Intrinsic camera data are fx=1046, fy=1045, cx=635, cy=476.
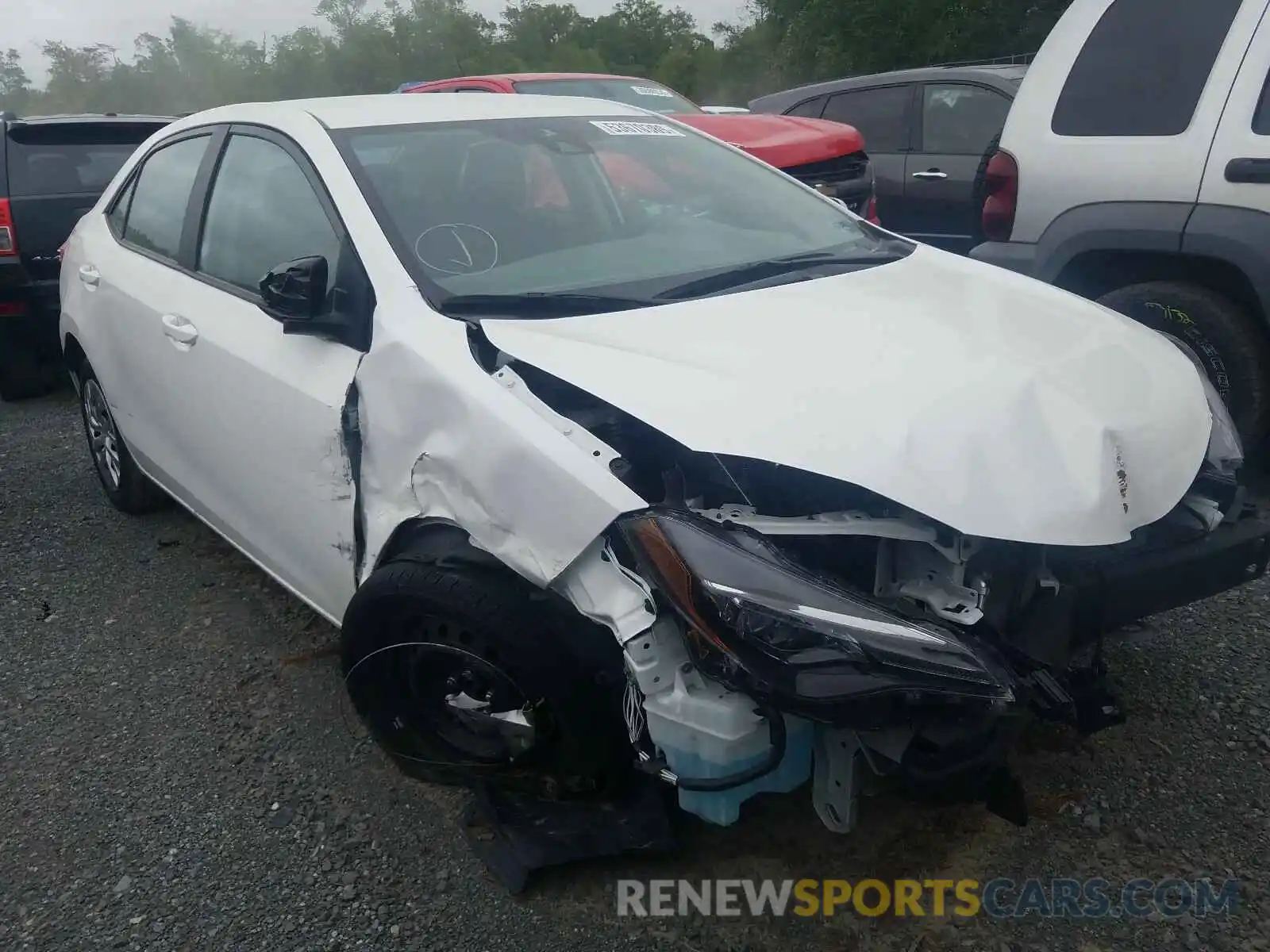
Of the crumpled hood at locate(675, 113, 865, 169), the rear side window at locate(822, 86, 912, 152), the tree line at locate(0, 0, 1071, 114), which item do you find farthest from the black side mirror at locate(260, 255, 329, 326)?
the tree line at locate(0, 0, 1071, 114)

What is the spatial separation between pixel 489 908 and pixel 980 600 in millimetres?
1261

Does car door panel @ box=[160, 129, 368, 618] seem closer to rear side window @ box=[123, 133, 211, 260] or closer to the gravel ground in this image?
rear side window @ box=[123, 133, 211, 260]

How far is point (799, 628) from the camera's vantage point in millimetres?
1828

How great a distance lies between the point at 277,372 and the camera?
9.12 feet

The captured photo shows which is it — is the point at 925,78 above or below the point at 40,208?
above

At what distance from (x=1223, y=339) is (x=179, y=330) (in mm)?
3652

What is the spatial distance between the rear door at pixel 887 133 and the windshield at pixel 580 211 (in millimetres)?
4248

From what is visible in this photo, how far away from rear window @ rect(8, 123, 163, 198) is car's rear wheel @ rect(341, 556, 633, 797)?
522 cm

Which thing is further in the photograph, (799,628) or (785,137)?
(785,137)

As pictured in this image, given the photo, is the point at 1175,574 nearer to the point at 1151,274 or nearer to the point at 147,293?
the point at 1151,274

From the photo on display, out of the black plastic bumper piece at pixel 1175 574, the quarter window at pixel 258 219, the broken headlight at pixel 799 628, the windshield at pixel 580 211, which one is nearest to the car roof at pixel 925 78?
the windshield at pixel 580 211

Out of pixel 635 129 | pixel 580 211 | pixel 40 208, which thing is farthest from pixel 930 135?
pixel 40 208

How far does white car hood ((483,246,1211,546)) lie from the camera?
1974 millimetres

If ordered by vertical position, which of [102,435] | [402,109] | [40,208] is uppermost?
[402,109]
